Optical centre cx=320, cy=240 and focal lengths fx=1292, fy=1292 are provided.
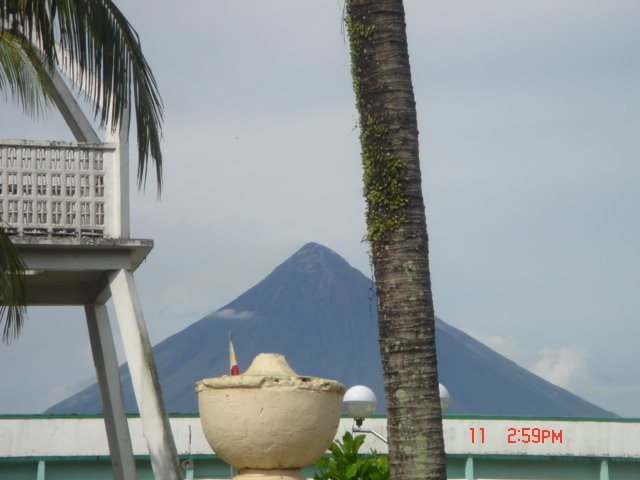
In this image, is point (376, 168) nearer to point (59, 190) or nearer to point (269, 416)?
point (269, 416)

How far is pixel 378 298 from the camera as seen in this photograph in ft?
37.0

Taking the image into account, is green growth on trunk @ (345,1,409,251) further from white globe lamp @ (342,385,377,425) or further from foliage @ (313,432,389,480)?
white globe lamp @ (342,385,377,425)

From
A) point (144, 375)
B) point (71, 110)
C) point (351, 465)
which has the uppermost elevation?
point (71, 110)

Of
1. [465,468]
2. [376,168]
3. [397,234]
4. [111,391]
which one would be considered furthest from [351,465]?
[465,468]

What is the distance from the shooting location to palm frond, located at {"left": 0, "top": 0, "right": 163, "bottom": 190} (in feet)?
45.2

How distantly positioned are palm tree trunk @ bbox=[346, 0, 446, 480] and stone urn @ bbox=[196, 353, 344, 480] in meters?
0.88

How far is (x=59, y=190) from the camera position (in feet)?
53.3

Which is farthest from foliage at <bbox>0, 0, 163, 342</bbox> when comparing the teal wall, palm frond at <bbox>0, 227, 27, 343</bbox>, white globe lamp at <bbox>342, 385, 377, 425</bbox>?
the teal wall

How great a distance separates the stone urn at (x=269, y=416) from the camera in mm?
11633

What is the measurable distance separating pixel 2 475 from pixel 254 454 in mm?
17827

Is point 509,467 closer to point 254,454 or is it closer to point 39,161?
point 39,161

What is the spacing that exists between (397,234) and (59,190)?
6.40 m

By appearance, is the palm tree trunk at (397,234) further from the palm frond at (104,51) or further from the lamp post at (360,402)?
the lamp post at (360,402)

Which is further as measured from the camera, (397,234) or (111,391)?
(111,391)
